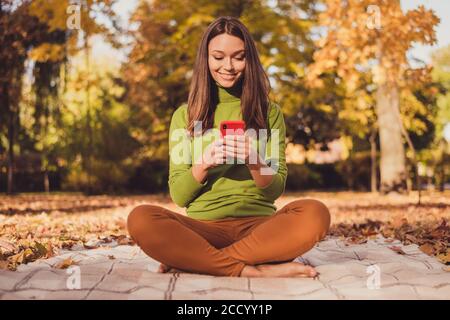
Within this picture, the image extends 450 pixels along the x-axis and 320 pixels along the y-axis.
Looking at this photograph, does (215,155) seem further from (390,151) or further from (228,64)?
(390,151)

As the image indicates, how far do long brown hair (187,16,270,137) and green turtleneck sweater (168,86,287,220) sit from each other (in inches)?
3.2

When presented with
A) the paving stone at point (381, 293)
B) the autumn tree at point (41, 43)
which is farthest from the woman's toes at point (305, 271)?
the autumn tree at point (41, 43)

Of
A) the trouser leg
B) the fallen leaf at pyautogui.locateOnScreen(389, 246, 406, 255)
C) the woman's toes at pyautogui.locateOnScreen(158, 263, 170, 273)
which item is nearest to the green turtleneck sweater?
the trouser leg

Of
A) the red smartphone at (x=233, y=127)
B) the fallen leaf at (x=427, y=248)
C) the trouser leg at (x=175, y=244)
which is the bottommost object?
the fallen leaf at (x=427, y=248)

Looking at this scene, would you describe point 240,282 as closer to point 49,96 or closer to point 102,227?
point 102,227

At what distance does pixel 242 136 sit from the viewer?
2.89 meters

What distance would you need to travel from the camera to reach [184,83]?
14242 mm

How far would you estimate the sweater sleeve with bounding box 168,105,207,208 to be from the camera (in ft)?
10.2

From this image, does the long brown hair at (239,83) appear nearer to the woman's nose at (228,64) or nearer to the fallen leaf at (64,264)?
the woman's nose at (228,64)

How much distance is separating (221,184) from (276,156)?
1.20 feet

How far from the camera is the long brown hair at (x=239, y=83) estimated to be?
326 cm

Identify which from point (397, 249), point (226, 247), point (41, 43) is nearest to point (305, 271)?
point (226, 247)

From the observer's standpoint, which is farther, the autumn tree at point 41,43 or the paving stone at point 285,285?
the autumn tree at point 41,43
